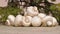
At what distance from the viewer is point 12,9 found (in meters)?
0.71

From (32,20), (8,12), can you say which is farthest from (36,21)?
(8,12)

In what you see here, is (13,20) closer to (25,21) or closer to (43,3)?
(25,21)

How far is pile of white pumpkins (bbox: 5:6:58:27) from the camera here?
633mm

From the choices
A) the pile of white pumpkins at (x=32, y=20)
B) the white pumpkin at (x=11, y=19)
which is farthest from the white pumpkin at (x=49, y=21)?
the white pumpkin at (x=11, y=19)

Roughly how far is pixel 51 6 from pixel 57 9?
0.09ft

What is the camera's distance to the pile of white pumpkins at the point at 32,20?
0.63m

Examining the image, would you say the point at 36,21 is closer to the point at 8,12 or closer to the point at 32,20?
the point at 32,20

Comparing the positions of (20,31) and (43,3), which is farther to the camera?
(43,3)

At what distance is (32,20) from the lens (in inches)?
25.0

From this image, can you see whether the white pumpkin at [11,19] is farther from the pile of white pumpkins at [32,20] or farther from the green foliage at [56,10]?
the green foliage at [56,10]

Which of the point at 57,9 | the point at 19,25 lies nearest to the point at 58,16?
the point at 57,9

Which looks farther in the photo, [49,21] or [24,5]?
[24,5]

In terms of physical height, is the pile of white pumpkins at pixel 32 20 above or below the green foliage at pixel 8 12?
below

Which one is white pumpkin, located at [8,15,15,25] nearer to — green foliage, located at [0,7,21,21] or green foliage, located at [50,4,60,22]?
green foliage, located at [0,7,21,21]
